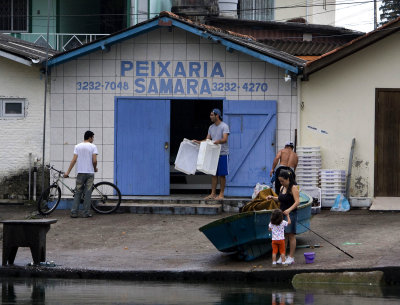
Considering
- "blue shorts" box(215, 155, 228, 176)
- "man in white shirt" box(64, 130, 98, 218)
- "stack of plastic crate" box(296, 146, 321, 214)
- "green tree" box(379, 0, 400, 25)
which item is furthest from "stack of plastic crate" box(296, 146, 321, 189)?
"green tree" box(379, 0, 400, 25)

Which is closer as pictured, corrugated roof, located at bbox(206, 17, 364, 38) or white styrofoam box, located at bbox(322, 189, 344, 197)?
white styrofoam box, located at bbox(322, 189, 344, 197)

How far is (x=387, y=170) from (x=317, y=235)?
14.6ft

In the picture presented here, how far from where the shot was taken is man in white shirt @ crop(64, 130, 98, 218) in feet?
59.7

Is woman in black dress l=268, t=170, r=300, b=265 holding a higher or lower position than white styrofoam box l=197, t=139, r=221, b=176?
lower

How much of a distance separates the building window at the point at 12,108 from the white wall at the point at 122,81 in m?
0.78

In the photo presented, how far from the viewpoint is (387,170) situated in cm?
1919

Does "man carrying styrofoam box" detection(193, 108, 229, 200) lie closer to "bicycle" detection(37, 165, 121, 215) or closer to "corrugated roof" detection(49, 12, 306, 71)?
"corrugated roof" detection(49, 12, 306, 71)

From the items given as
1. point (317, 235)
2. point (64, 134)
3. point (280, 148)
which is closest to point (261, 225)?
point (317, 235)

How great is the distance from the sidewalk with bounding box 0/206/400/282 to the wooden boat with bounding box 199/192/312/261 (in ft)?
0.64

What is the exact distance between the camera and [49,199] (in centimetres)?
1886

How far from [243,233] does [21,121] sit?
830 centimetres

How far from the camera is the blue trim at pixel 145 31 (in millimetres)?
18891

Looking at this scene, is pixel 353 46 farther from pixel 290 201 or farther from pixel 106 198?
pixel 106 198

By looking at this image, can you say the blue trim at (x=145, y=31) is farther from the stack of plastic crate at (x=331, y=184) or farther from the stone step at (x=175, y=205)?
the stone step at (x=175, y=205)
